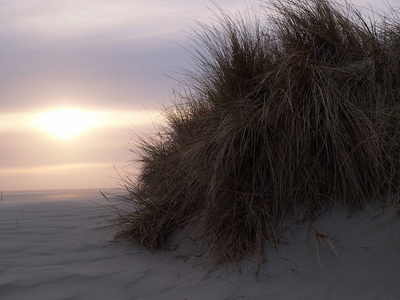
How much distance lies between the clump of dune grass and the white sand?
0.46 ft

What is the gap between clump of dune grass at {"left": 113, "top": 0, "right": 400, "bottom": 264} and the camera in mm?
2729

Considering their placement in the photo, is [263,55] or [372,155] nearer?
[372,155]

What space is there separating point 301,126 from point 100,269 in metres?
1.54

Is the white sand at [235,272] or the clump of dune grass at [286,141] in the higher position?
the clump of dune grass at [286,141]

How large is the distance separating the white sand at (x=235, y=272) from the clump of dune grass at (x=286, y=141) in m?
0.14

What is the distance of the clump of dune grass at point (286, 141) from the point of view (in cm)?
273

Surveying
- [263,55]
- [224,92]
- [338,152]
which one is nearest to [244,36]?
[263,55]

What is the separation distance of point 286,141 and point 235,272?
846 mm

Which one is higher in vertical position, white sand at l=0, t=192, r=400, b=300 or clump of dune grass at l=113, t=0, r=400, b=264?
clump of dune grass at l=113, t=0, r=400, b=264

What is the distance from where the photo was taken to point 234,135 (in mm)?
2750

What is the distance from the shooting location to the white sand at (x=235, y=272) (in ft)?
7.90

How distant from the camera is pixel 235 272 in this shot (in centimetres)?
262

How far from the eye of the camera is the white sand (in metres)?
2.41

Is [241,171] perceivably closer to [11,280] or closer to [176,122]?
[11,280]
